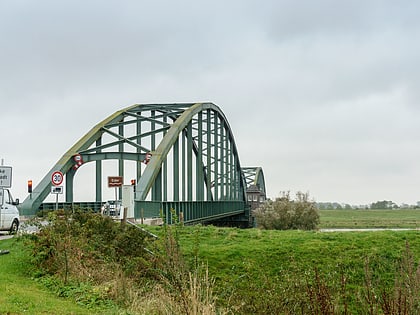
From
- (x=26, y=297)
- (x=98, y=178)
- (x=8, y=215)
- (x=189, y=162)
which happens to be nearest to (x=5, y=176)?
(x=26, y=297)

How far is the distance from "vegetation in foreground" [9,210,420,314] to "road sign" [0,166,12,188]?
1988 mm

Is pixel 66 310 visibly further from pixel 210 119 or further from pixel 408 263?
pixel 210 119

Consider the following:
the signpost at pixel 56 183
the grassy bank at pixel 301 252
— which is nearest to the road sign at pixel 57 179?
the signpost at pixel 56 183

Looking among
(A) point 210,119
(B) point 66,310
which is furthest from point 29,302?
(A) point 210,119

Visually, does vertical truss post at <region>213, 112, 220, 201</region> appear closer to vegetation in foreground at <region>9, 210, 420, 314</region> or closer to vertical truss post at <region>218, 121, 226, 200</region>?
vertical truss post at <region>218, 121, 226, 200</region>

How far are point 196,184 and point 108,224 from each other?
1261 inches

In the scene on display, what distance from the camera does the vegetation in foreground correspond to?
703cm

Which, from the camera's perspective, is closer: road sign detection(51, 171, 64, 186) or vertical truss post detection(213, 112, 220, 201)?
road sign detection(51, 171, 64, 186)

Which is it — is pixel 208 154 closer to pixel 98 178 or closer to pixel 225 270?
pixel 98 178

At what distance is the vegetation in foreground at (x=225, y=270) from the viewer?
7.03 meters

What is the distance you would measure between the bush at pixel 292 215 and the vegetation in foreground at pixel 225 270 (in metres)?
29.3

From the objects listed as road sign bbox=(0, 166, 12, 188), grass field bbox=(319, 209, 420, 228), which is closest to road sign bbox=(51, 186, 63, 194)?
road sign bbox=(0, 166, 12, 188)

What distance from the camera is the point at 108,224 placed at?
56.7 ft

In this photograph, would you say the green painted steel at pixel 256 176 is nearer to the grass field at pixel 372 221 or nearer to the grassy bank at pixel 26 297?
the grass field at pixel 372 221
